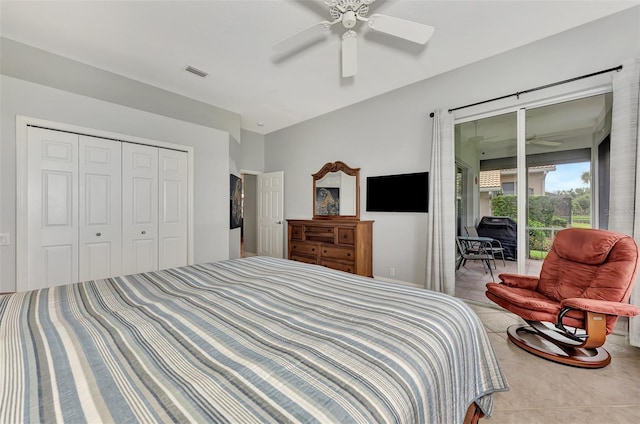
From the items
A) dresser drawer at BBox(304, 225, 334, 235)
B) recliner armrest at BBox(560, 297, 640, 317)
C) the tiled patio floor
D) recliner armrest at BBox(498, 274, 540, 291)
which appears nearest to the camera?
recliner armrest at BBox(560, 297, 640, 317)

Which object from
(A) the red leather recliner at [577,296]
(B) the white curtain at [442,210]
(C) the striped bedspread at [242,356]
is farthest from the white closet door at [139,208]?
(A) the red leather recliner at [577,296]

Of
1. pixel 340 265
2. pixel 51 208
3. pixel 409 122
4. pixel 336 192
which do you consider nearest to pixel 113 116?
pixel 51 208

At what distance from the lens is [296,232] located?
4.59m

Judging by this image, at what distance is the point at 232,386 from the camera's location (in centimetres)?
66

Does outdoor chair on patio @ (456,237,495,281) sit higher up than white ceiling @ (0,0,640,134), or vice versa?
white ceiling @ (0,0,640,134)

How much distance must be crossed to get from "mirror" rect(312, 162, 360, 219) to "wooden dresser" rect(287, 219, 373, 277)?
375 millimetres

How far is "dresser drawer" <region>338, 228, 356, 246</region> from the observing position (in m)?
3.82

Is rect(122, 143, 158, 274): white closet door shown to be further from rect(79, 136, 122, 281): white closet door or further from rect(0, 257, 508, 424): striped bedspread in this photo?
rect(0, 257, 508, 424): striped bedspread

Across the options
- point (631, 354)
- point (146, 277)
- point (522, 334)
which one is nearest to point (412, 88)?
point (522, 334)

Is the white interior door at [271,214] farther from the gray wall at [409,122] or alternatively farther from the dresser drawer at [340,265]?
the dresser drawer at [340,265]

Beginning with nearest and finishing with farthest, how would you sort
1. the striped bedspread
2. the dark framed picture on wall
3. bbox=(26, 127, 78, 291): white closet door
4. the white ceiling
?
the striped bedspread
the white ceiling
bbox=(26, 127, 78, 291): white closet door
the dark framed picture on wall

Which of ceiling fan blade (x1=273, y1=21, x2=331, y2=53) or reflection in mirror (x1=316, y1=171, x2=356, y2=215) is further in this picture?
reflection in mirror (x1=316, y1=171, x2=356, y2=215)

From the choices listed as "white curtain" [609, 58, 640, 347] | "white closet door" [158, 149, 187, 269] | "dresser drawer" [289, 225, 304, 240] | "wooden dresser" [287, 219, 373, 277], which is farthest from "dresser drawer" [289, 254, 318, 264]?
"white curtain" [609, 58, 640, 347]

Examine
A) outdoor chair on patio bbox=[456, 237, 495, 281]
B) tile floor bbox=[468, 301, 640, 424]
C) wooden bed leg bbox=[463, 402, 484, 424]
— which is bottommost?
tile floor bbox=[468, 301, 640, 424]
